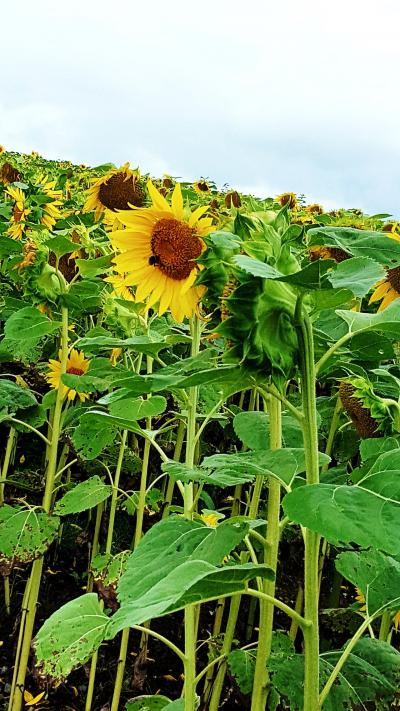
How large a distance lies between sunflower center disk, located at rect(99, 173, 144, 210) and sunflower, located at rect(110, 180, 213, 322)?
973 millimetres

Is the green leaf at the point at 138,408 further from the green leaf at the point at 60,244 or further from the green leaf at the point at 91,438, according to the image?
the green leaf at the point at 60,244

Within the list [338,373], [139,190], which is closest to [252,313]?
[338,373]

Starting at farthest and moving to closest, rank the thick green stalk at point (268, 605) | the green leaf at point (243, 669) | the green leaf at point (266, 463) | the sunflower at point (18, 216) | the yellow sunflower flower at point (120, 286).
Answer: the sunflower at point (18, 216)
the yellow sunflower flower at point (120, 286)
the green leaf at point (243, 669)
the thick green stalk at point (268, 605)
the green leaf at point (266, 463)

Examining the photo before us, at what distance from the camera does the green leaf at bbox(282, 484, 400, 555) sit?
69 cm

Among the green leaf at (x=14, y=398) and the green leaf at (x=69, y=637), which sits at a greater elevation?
the green leaf at (x=14, y=398)

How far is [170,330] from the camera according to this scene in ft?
6.66

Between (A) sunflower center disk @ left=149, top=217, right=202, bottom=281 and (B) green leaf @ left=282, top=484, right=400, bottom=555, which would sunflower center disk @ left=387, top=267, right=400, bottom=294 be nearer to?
(A) sunflower center disk @ left=149, top=217, right=202, bottom=281

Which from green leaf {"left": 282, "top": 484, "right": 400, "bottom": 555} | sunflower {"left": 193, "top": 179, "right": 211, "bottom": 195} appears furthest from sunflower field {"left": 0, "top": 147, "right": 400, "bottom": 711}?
sunflower {"left": 193, "top": 179, "right": 211, "bottom": 195}

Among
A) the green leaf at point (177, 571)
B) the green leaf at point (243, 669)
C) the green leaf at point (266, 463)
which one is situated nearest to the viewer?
the green leaf at point (177, 571)

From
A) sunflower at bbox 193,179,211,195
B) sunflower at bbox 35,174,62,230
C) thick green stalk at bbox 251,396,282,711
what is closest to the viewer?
thick green stalk at bbox 251,396,282,711

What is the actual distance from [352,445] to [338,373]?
26 cm

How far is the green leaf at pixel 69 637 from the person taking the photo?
3.84 feet

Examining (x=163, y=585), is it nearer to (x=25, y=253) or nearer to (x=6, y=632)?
(x=25, y=253)

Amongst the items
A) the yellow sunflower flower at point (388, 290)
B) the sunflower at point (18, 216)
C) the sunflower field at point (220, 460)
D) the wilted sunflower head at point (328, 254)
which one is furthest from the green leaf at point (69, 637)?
the sunflower at point (18, 216)
